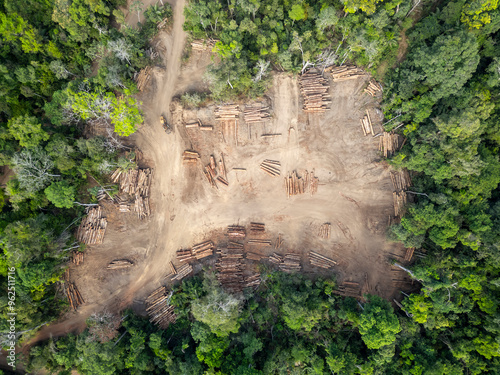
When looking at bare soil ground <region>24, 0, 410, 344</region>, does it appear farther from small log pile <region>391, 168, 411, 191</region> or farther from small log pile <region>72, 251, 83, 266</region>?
small log pile <region>391, 168, 411, 191</region>

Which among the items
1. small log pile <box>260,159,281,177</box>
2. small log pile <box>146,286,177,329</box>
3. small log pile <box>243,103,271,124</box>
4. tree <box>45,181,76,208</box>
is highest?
small log pile <box>243,103,271,124</box>

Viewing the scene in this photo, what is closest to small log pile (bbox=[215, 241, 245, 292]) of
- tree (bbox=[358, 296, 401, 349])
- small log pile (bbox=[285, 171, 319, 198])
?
small log pile (bbox=[285, 171, 319, 198])

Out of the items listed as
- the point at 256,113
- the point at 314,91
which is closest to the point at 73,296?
the point at 256,113

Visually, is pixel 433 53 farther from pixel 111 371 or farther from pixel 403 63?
Answer: pixel 111 371

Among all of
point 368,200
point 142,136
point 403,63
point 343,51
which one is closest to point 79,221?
point 142,136

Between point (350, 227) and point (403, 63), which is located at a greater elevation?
point (403, 63)

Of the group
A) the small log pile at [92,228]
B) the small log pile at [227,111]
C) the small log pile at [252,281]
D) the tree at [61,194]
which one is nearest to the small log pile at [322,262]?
the small log pile at [252,281]

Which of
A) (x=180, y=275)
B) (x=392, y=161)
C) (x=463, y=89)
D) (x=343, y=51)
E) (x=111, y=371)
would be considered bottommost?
(x=111, y=371)

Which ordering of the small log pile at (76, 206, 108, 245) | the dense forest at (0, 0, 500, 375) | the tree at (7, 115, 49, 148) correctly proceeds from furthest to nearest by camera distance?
the small log pile at (76, 206, 108, 245) → the tree at (7, 115, 49, 148) → the dense forest at (0, 0, 500, 375)
